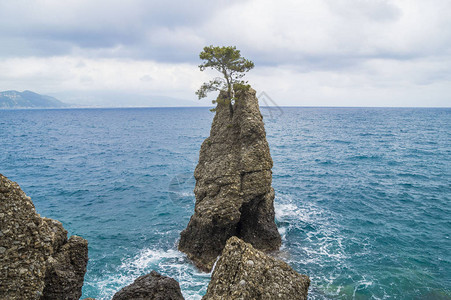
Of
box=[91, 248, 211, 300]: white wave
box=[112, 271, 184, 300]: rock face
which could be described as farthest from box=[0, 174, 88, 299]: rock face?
box=[91, 248, 211, 300]: white wave

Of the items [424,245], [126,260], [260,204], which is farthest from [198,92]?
[424,245]

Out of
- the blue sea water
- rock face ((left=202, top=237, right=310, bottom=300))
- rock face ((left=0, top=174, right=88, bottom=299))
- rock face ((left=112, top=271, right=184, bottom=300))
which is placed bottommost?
the blue sea water

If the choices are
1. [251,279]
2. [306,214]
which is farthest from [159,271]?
[306,214]

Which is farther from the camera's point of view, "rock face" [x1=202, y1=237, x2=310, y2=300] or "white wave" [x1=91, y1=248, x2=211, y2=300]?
"white wave" [x1=91, y1=248, x2=211, y2=300]

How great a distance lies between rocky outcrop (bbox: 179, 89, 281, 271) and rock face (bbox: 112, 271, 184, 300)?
13.1 metres

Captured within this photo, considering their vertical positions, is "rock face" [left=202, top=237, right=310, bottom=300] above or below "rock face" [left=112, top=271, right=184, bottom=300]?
above

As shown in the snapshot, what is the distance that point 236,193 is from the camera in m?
30.4

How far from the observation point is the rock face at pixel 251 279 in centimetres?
1147

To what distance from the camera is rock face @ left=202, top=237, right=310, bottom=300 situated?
11.5 metres

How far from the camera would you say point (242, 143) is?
32188 mm

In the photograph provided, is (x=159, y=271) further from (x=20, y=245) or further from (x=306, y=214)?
(x=306, y=214)

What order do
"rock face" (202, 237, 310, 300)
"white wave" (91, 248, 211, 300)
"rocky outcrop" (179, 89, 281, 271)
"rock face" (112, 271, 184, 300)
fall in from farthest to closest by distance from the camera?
"rocky outcrop" (179, 89, 281, 271) < "white wave" (91, 248, 211, 300) < "rock face" (112, 271, 184, 300) < "rock face" (202, 237, 310, 300)

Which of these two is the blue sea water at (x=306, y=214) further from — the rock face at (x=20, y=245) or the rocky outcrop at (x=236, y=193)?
the rock face at (x=20, y=245)

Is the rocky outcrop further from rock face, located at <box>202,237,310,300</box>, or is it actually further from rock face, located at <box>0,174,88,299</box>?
rock face, located at <box>0,174,88,299</box>
